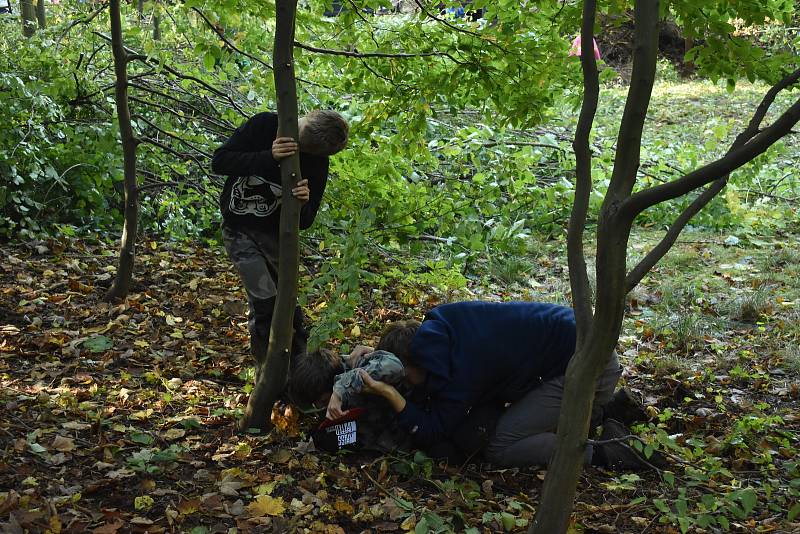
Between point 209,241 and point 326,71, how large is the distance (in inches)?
88.9

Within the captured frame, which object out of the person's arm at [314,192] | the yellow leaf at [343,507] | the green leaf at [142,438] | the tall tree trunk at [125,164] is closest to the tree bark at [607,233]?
the yellow leaf at [343,507]

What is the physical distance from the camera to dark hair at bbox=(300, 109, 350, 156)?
376 cm

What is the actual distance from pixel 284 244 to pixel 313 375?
0.73m

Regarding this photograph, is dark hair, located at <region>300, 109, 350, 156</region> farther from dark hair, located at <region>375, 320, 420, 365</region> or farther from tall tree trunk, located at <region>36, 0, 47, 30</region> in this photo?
tall tree trunk, located at <region>36, 0, 47, 30</region>

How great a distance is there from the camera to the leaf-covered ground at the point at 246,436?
302 centimetres

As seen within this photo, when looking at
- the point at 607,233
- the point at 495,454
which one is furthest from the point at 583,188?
the point at 495,454

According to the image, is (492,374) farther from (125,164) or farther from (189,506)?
(125,164)

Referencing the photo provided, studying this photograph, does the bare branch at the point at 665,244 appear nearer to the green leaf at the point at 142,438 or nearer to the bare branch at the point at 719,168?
the bare branch at the point at 719,168

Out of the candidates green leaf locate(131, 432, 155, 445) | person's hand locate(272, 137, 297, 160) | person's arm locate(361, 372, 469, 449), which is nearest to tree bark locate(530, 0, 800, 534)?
person's arm locate(361, 372, 469, 449)

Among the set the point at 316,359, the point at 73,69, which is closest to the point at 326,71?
the point at 73,69

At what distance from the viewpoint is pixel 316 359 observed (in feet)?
12.2

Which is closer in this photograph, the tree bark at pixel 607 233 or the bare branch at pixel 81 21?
the tree bark at pixel 607 233

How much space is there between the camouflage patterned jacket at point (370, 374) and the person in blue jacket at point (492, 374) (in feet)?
0.16

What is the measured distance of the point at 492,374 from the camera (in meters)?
3.61
